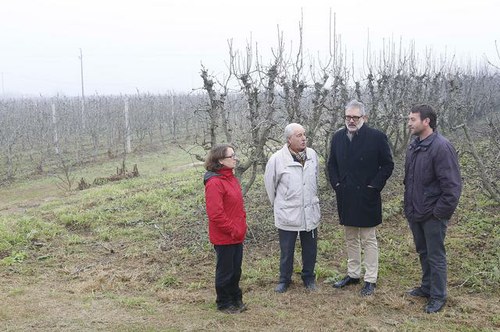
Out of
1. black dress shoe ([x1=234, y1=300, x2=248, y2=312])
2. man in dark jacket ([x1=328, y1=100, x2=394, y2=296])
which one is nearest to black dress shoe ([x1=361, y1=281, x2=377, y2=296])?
man in dark jacket ([x1=328, y1=100, x2=394, y2=296])

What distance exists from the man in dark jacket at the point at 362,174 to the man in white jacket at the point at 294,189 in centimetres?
27

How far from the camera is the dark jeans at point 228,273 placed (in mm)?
3996

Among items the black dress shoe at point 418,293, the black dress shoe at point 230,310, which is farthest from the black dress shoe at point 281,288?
the black dress shoe at point 418,293

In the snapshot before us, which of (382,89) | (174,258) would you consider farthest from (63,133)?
(174,258)

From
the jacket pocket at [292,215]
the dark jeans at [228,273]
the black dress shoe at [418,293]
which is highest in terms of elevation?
the jacket pocket at [292,215]

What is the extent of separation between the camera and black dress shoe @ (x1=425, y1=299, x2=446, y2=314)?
13.0 feet

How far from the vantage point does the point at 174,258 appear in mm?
5898

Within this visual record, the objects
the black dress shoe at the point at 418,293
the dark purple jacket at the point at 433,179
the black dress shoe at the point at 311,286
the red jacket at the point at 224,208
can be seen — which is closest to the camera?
the dark purple jacket at the point at 433,179

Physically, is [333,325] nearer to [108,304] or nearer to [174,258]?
[108,304]

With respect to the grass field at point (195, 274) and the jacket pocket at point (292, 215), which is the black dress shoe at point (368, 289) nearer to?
the grass field at point (195, 274)

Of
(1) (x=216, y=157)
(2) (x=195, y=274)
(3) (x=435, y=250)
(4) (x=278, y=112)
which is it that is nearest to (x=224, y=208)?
(1) (x=216, y=157)

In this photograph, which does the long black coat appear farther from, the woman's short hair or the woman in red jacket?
the woman's short hair

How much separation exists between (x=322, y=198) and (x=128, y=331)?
4974mm

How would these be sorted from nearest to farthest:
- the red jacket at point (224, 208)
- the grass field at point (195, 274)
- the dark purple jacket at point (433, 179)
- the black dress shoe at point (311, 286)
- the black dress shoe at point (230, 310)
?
1. the dark purple jacket at point (433, 179)
2. the red jacket at point (224, 208)
3. the grass field at point (195, 274)
4. the black dress shoe at point (230, 310)
5. the black dress shoe at point (311, 286)
